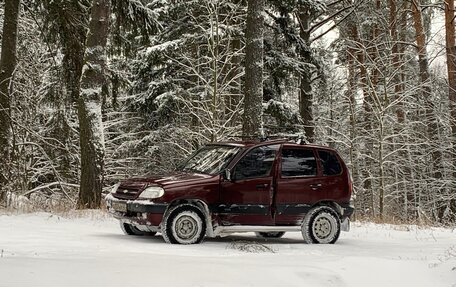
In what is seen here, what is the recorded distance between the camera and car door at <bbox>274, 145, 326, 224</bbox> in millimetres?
9648

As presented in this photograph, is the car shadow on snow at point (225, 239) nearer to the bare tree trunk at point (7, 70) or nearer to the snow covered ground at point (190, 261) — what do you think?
the snow covered ground at point (190, 261)

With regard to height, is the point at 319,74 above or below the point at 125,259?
above

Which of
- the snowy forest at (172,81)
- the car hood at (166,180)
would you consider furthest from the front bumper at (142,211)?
the snowy forest at (172,81)

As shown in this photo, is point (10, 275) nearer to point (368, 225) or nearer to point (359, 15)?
point (368, 225)

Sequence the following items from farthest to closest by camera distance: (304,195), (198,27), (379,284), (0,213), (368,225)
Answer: (198,27) < (368,225) < (0,213) < (304,195) < (379,284)

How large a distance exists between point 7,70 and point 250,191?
28.5ft

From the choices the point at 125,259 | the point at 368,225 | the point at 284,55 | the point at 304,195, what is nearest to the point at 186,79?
the point at 284,55

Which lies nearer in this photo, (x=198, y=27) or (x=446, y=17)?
(x=446, y=17)

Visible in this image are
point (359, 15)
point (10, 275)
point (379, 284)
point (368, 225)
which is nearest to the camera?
point (10, 275)

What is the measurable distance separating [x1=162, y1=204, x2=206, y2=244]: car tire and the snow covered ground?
19cm

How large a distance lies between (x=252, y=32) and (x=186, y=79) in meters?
10.2

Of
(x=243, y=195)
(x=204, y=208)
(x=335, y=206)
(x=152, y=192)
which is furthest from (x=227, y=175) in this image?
(x=335, y=206)

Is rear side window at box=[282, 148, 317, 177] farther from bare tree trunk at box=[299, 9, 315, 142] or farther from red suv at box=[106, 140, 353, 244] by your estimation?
bare tree trunk at box=[299, 9, 315, 142]

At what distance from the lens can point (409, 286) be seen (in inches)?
256
